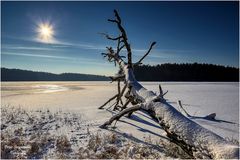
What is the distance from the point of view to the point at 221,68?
210ft

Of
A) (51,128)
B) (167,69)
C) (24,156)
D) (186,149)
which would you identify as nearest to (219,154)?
(186,149)

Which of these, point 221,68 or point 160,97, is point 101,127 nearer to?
point 160,97

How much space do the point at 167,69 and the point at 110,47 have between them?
6147 cm

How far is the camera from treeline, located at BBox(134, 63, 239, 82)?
202ft

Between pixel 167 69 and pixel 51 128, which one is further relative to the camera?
pixel 167 69

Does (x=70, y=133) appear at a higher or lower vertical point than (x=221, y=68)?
lower

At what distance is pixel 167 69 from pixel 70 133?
6563cm

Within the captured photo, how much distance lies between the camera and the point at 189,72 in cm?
6525

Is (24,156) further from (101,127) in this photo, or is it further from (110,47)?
(110,47)

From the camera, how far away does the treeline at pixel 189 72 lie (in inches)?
2427

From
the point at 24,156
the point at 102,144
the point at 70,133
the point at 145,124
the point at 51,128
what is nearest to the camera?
the point at 24,156

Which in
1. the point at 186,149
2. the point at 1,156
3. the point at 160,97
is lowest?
the point at 1,156

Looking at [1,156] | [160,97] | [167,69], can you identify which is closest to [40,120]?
[1,156]

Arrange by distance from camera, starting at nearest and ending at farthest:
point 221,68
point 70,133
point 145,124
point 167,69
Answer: point 70,133, point 145,124, point 221,68, point 167,69
